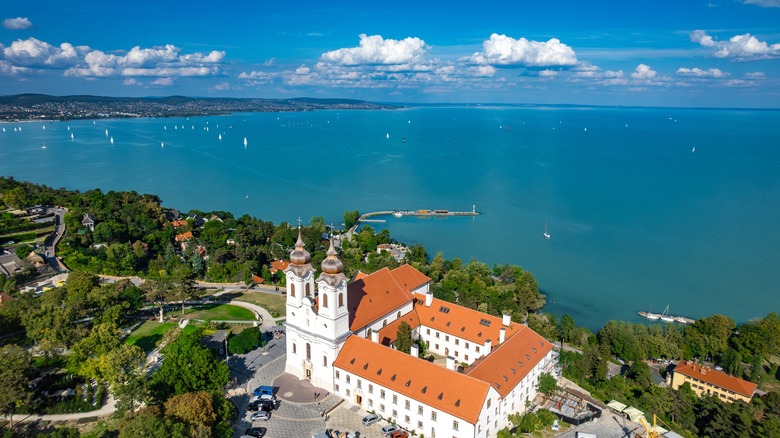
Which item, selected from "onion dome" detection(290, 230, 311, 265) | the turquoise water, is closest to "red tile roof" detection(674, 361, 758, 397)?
the turquoise water

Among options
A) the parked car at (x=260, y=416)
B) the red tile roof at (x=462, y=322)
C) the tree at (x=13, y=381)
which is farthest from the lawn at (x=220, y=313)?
the red tile roof at (x=462, y=322)

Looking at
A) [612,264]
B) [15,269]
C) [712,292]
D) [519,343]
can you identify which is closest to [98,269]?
[15,269]

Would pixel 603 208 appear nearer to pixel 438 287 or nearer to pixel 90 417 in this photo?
pixel 438 287

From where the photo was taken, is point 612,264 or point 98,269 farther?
point 612,264

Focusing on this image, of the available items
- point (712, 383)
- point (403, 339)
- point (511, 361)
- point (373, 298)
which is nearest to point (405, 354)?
point (403, 339)

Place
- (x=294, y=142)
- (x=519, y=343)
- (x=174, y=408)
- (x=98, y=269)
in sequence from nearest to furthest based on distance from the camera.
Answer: (x=174, y=408) → (x=519, y=343) → (x=98, y=269) → (x=294, y=142)

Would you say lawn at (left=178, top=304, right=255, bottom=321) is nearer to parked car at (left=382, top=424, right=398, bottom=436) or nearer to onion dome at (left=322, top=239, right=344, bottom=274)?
onion dome at (left=322, top=239, right=344, bottom=274)

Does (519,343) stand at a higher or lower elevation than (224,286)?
higher

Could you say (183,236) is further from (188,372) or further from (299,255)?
(299,255)
